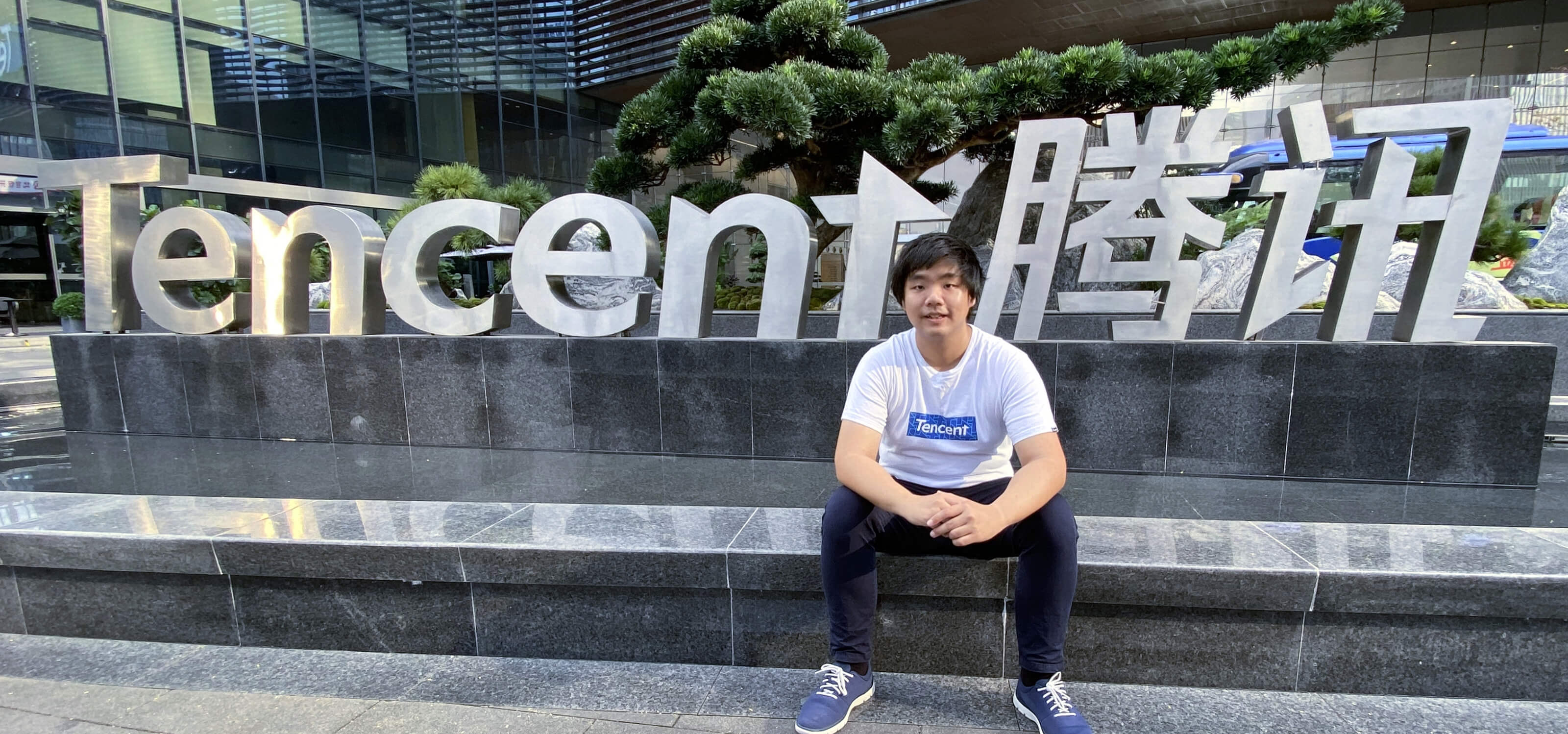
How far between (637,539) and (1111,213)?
3.53 metres

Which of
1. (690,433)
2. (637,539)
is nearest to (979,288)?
(637,539)

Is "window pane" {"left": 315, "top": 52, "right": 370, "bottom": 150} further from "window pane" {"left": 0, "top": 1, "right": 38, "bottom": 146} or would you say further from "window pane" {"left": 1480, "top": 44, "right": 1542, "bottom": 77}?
"window pane" {"left": 1480, "top": 44, "right": 1542, "bottom": 77}

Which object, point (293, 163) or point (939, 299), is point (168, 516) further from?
point (293, 163)

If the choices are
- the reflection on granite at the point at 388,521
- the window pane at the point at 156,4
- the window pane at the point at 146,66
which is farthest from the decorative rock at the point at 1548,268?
the window pane at the point at 156,4

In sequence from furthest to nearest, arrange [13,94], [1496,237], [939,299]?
[13,94] → [1496,237] → [939,299]

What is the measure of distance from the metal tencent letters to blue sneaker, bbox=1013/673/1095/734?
2.67 m

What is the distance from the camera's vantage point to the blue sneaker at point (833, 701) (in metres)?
2.16

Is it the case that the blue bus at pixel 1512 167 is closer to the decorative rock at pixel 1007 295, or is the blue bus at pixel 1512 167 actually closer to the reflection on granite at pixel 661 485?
the decorative rock at pixel 1007 295

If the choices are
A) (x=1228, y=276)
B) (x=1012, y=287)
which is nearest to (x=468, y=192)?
(x=1012, y=287)

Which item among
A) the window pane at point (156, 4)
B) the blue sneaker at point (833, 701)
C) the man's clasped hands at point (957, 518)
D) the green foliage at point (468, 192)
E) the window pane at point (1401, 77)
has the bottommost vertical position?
the blue sneaker at point (833, 701)

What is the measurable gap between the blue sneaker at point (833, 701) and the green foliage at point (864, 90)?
5.69m

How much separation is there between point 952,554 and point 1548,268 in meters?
11.7

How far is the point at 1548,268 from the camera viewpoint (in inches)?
368

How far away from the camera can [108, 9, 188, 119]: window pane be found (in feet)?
54.9
